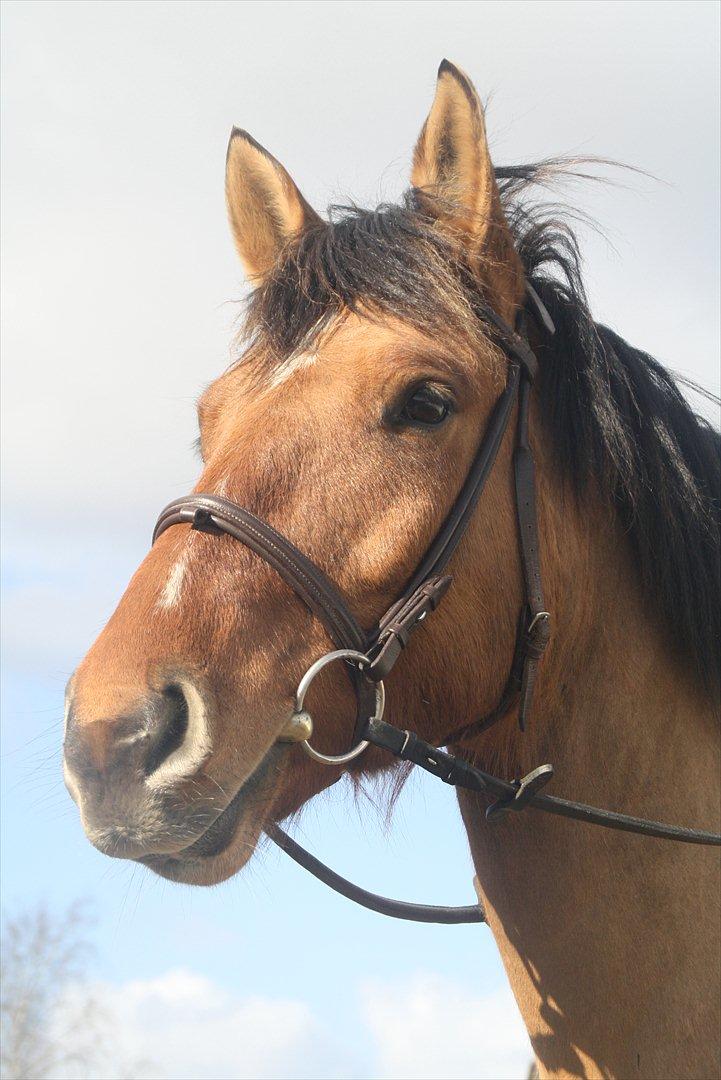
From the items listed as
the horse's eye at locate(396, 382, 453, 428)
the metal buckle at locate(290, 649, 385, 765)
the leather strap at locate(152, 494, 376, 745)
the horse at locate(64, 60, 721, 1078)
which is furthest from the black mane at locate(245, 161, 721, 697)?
the metal buckle at locate(290, 649, 385, 765)

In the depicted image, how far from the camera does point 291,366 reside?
11.4 ft

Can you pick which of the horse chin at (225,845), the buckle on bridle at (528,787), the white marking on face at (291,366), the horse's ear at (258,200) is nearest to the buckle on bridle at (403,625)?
the horse chin at (225,845)

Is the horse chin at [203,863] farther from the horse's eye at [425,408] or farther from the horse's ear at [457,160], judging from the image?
the horse's ear at [457,160]

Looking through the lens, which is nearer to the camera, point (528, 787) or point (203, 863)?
point (203, 863)

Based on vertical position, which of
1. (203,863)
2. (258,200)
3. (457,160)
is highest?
(457,160)

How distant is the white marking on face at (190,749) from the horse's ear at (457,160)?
2.11 meters

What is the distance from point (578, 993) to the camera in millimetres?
3441

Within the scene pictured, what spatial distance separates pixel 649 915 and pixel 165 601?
6.59 feet

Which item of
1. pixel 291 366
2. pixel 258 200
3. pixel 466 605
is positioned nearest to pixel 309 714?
pixel 466 605

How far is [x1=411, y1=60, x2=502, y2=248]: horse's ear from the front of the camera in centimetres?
373

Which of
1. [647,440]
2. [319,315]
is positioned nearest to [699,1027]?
[647,440]

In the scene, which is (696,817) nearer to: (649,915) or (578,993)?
(649,915)

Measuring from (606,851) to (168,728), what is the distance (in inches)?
68.4

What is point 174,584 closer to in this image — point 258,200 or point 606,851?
point 606,851
